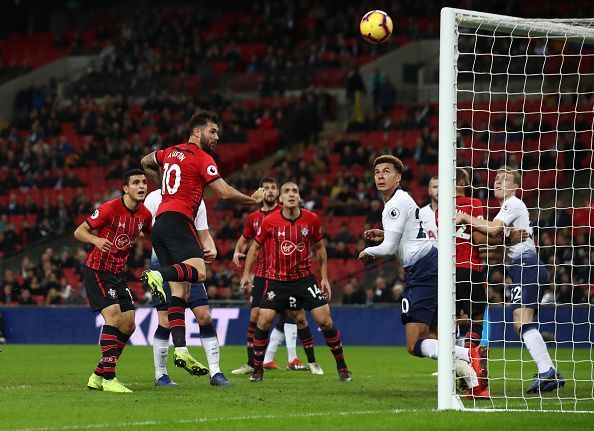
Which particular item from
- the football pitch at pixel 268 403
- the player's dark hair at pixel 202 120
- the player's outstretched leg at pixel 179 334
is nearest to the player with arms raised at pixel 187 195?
the player's dark hair at pixel 202 120

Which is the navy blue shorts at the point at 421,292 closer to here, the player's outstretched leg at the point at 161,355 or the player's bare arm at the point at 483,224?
the player's bare arm at the point at 483,224

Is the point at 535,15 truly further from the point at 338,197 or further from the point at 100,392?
the point at 100,392

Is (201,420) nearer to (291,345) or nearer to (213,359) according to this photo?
(213,359)

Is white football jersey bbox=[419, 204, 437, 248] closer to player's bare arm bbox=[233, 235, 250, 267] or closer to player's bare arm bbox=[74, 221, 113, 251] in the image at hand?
player's bare arm bbox=[74, 221, 113, 251]

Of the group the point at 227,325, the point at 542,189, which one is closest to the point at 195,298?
the point at 542,189

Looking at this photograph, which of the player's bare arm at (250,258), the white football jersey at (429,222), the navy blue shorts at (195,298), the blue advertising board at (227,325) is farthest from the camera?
the blue advertising board at (227,325)

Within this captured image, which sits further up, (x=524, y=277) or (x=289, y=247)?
(x=289, y=247)

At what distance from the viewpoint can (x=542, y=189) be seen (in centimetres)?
1133

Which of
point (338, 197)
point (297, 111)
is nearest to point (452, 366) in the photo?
point (338, 197)

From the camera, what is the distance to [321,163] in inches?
1206

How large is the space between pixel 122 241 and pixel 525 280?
4.23m

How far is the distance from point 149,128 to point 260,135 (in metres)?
3.61

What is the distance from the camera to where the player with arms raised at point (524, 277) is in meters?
11.4

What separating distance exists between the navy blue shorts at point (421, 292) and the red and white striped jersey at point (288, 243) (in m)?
2.92
